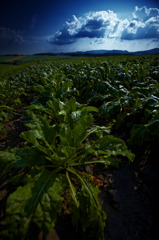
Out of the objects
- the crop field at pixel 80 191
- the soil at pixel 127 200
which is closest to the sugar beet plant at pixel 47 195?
the crop field at pixel 80 191

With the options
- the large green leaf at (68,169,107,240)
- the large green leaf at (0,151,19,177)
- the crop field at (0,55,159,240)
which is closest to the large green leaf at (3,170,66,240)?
the crop field at (0,55,159,240)

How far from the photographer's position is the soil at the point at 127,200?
1281mm

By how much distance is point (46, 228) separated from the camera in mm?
1090

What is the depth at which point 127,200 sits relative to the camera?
154cm

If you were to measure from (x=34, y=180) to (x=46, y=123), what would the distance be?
2.95 feet

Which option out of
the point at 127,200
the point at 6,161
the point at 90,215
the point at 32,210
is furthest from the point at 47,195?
the point at 127,200

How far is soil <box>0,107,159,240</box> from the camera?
128cm

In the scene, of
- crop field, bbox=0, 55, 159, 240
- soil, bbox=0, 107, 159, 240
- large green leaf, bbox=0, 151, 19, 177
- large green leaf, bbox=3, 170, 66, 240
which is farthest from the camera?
large green leaf, bbox=0, 151, 19, 177

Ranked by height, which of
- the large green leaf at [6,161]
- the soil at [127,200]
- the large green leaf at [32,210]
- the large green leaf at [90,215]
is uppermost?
the large green leaf at [6,161]

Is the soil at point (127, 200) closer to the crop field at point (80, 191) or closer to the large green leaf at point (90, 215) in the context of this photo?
the crop field at point (80, 191)

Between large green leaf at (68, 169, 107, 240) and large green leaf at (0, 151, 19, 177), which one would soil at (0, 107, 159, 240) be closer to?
large green leaf at (68, 169, 107, 240)

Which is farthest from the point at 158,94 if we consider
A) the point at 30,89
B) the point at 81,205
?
the point at 30,89

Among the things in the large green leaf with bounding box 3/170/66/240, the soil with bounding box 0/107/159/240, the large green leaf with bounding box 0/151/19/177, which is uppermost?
the large green leaf with bounding box 0/151/19/177

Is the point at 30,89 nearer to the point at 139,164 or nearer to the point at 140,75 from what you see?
the point at 140,75
